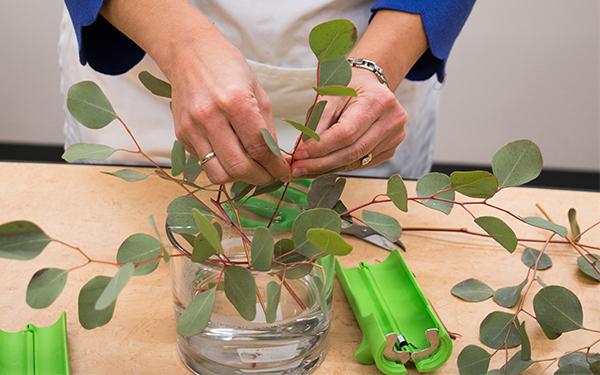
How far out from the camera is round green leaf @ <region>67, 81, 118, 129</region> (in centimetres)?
34

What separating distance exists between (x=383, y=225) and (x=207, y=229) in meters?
0.13

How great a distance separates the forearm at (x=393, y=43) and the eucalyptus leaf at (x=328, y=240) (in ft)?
1.20

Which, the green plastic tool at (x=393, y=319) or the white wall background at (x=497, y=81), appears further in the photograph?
the white wall background at (x=497, y=81)

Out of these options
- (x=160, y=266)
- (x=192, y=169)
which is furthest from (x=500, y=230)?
(x=160, y=266)

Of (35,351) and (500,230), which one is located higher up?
(500,230)

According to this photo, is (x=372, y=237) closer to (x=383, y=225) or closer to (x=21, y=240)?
(x=383, y=225)

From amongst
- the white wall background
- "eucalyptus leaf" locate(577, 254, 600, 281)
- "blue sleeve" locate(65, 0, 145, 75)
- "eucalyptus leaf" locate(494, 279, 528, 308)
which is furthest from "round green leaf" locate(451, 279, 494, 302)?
the white wall background

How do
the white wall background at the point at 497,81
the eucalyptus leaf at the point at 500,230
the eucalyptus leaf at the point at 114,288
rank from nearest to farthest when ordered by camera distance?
the eucalyptus leaf at the point at 114,288 < the eucalyptus leaf at the point at 500,230 < the white wall background at the point at 497,81

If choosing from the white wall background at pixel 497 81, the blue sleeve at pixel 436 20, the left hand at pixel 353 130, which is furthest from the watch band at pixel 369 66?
the white wall background at pixel 497 81

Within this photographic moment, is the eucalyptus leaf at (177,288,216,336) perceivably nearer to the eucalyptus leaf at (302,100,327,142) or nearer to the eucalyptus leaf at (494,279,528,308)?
the eucalyptus leaf at (302,100,327,142)

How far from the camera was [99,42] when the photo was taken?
643mm

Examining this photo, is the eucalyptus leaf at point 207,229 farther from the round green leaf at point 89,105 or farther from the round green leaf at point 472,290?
the round green leaf at point 472,290

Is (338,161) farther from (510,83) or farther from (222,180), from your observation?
(510,83)

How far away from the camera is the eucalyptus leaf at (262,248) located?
11.5 inches
